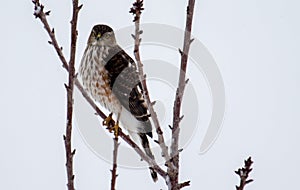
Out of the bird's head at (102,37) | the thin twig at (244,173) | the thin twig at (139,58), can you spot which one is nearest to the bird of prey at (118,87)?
the bird's head at (102,37)

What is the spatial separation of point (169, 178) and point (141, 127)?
7.82 ft

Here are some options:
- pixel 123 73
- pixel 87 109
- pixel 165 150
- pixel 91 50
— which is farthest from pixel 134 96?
pixel 165 150

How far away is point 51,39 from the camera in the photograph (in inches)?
84.0

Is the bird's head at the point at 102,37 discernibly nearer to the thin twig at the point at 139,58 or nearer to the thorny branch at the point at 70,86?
the thin twig at the point at 139,58

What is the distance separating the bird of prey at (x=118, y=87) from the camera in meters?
4.49

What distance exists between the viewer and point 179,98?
7.22 ft

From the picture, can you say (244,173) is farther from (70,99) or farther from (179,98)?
(70,99)

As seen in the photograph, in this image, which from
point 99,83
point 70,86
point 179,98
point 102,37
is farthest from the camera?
point 102,37

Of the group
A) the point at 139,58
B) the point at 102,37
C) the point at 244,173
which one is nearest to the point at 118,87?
the point at 102,37

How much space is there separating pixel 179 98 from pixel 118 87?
244 cm

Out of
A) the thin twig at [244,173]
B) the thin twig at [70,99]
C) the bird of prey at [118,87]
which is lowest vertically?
the thin twig at [244,173]

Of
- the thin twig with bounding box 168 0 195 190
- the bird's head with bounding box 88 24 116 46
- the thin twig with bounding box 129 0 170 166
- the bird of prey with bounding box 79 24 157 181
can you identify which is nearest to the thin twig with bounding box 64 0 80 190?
the thin twig with bounding box 129 0 170 166

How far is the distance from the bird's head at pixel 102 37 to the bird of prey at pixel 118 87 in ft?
0.95

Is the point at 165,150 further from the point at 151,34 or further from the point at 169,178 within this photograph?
the point at 151,34
